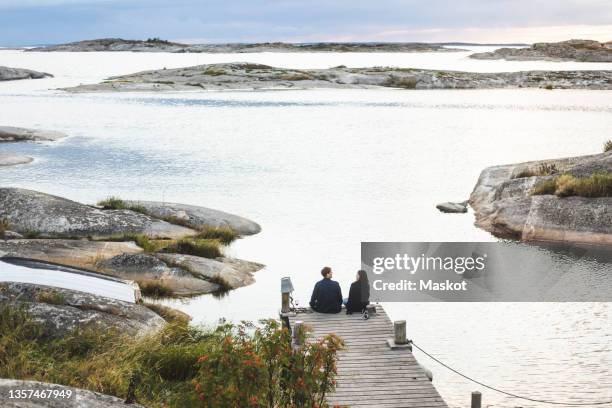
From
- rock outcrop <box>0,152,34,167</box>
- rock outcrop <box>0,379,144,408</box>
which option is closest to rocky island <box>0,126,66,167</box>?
rock outcrop <box>0,152,34,167</box>

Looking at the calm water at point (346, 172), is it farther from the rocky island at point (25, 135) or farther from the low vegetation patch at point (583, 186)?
the low vegetation patch at point (583, 186)

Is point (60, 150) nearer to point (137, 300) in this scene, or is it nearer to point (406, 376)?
point (137, 300)

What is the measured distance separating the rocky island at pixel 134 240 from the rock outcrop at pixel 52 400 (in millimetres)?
17870

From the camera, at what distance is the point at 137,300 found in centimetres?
2755

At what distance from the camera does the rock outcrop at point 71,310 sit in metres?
21.0

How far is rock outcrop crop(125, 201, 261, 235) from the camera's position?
42656mm

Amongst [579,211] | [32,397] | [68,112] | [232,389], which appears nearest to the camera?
[32,397]

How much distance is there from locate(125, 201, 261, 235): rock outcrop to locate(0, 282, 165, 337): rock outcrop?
18.2 metres

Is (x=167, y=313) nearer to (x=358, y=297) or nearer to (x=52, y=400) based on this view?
(x=358, y=297)

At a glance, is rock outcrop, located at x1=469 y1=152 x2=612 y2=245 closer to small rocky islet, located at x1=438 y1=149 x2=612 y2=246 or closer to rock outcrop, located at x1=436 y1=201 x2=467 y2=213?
small rocky islet, located at x1=438 y1=149 x2=612 y2=246

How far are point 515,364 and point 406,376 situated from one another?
19.3 feet

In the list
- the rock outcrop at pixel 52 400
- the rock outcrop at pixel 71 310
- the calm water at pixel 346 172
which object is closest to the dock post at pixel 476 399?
the calm water at pixel 346 172

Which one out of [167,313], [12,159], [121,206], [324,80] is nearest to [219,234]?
[121,206]

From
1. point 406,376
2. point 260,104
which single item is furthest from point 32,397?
point 260,104
